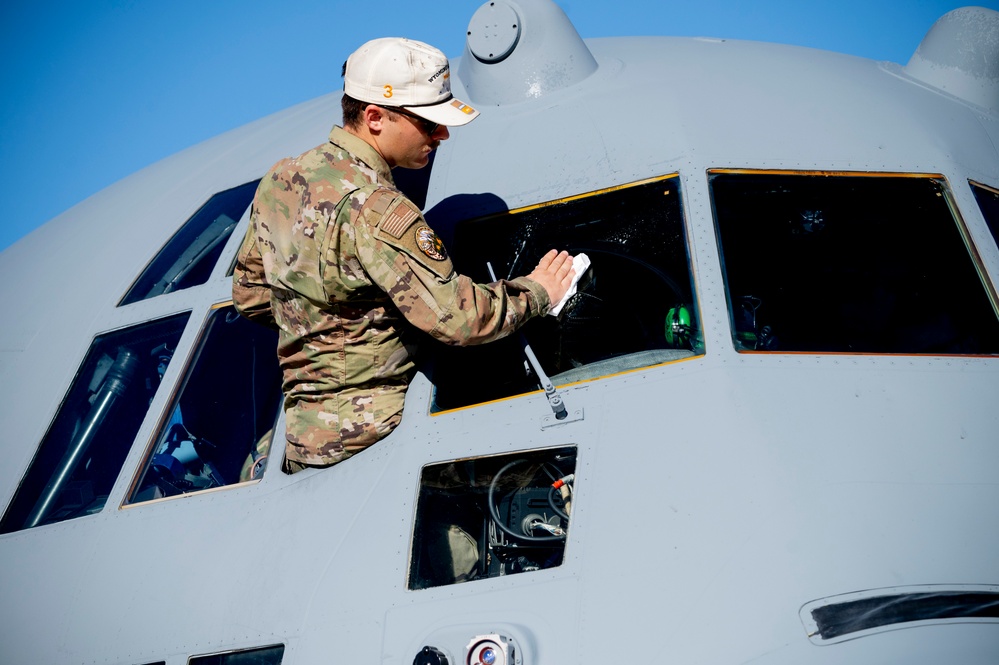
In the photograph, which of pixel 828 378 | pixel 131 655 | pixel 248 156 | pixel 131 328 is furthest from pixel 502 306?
pixel 248 156

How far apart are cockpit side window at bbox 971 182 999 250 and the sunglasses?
2902 mm

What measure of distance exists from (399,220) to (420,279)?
281 mm

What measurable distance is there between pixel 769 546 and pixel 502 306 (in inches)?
60.1

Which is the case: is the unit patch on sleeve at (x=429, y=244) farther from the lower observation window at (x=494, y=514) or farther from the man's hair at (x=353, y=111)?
the lower observation window at (x=494, y=514)

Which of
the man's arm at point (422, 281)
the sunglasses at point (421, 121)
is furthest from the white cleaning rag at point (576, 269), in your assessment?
Result: the sunglasses at point (421, 121)

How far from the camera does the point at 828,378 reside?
4094 millimetres

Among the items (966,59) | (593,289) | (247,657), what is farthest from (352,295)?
(966,59)

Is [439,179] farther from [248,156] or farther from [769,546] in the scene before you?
[769,546]

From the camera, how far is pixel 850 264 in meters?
4.85

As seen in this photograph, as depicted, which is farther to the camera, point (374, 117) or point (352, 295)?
point (374, 117)

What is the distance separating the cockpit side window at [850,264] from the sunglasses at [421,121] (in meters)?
1.46

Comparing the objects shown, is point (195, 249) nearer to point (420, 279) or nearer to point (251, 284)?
point (251, 284)

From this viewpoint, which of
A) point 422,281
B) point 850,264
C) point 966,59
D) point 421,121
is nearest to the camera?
point 422,281

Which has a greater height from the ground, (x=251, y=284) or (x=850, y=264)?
(x=850, y=264)
